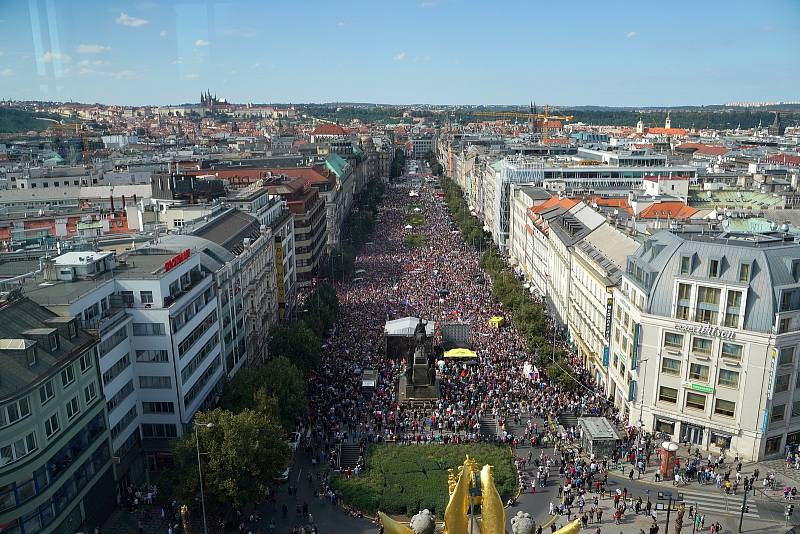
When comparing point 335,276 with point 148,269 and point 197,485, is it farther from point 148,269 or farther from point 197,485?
point 197,485

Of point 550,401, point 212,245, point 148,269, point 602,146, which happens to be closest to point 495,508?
point 148,269

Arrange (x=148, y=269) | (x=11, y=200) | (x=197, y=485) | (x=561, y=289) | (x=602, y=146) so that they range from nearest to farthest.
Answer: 1. (x=197, y=485)
2. (x=148, y=269)
3. (x=561, y=289)
4. (x=11, y=200)
5. (x=602, y=146)

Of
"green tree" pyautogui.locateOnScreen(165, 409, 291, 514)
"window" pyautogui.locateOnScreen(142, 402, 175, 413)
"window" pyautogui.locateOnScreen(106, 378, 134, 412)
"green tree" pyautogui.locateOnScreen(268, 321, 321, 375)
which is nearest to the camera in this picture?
"green tree" pyautogui.locateOnScreen(165, 409, 291, 514)

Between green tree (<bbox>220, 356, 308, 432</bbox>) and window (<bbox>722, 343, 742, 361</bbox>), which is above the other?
window (<bbox>722, 343, 742, 361</bbox>)

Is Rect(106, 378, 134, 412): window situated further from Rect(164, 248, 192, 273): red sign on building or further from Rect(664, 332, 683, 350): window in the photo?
Rect(664, 332, 683, 350): window

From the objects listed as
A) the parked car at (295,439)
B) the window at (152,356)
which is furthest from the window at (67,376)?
the parked car at (295,439)

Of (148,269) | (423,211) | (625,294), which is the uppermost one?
(148,269)

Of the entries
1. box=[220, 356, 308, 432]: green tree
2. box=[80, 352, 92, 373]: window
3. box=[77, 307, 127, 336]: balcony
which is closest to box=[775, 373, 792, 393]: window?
box=[220, 356, 308, 432]: green tree

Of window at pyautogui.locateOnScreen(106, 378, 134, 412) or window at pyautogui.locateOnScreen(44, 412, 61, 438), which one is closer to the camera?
window at pyautogui.locateOnScreen(44, 412, 61, 438)
